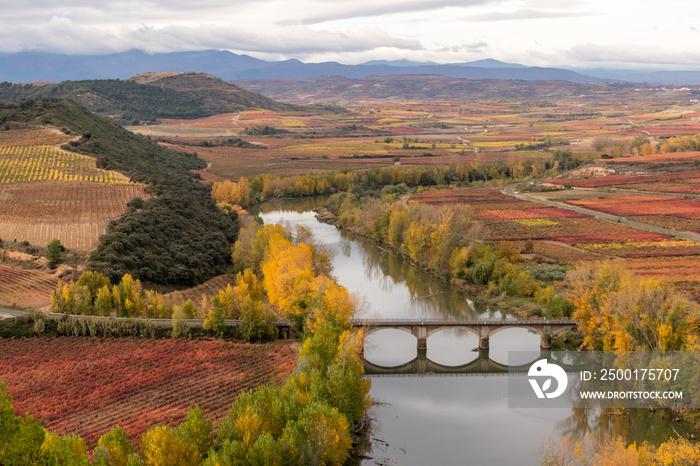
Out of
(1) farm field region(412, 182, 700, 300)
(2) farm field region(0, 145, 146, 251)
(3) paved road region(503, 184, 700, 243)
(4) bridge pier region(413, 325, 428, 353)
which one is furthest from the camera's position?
(3) paved road region(503, 184, 700, 243)

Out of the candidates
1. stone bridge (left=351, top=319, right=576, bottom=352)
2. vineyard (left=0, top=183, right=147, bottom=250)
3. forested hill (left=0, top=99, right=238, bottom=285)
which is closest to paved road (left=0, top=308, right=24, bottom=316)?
forested hill (left=0, top=99, right=238, bottom=285)

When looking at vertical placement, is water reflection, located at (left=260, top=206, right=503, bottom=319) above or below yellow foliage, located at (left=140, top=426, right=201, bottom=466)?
below

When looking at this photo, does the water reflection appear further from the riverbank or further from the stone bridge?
the stone bridge

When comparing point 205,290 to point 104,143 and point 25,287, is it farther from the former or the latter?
point 104,143

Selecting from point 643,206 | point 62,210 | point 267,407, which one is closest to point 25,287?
point 62,210

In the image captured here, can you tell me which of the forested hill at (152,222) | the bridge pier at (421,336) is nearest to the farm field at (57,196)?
the forested hill at (152,222)

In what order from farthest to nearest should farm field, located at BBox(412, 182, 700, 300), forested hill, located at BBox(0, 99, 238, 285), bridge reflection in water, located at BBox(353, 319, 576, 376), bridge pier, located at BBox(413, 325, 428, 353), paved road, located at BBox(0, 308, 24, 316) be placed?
farm field, located at BBox(412, 182, 700, 300) < forested hill, located at BBox(0, 99, 238, 285) < bridge pier, located at BBox(413, 325, 428, 353) < paved road, located at BBox(0, 308, 24, 316) < bridge reflection in water, located at BBox(353, 319, 576, 376)
